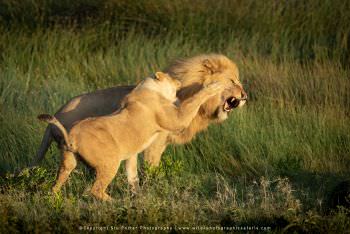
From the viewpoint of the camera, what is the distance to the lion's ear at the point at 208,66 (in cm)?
768

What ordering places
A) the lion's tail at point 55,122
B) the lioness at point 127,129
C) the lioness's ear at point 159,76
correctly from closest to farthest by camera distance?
1. the lion's tail at point 55,122
2. the lioness at point 127,129
3. the lioness's ear at point 159,76

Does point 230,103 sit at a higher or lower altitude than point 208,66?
lower

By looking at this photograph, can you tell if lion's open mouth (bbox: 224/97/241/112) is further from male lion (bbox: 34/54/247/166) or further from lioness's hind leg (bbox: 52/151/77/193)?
lioness's hind leg (bbox: 52/151/77/193)

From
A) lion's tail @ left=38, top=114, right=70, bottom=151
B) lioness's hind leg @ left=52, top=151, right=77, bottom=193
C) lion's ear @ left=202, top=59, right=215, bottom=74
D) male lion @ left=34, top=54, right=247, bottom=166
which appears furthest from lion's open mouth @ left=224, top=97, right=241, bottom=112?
lion's tail @ left=38, top=114, right=70, bottom=151

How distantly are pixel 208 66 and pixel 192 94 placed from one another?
318 millimetres

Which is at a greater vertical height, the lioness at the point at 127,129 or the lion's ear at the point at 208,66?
the lion's ear at the point at 208,66

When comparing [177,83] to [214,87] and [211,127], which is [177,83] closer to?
[214,87]

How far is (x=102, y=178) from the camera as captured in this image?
623 cm

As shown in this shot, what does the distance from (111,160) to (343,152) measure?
329 centimetres

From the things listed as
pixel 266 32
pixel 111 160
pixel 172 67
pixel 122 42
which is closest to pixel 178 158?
pixel 172 67

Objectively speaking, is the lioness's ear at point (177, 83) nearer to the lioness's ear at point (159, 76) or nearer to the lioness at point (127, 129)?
the lioness at point (127, 129)

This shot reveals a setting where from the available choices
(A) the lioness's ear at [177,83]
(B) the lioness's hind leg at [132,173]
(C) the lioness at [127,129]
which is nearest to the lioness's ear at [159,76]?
(C) the lioness at [127,129]

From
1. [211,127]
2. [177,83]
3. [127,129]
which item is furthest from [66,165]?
[211,127]

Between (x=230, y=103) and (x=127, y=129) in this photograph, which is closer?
(x=127, y=129)
